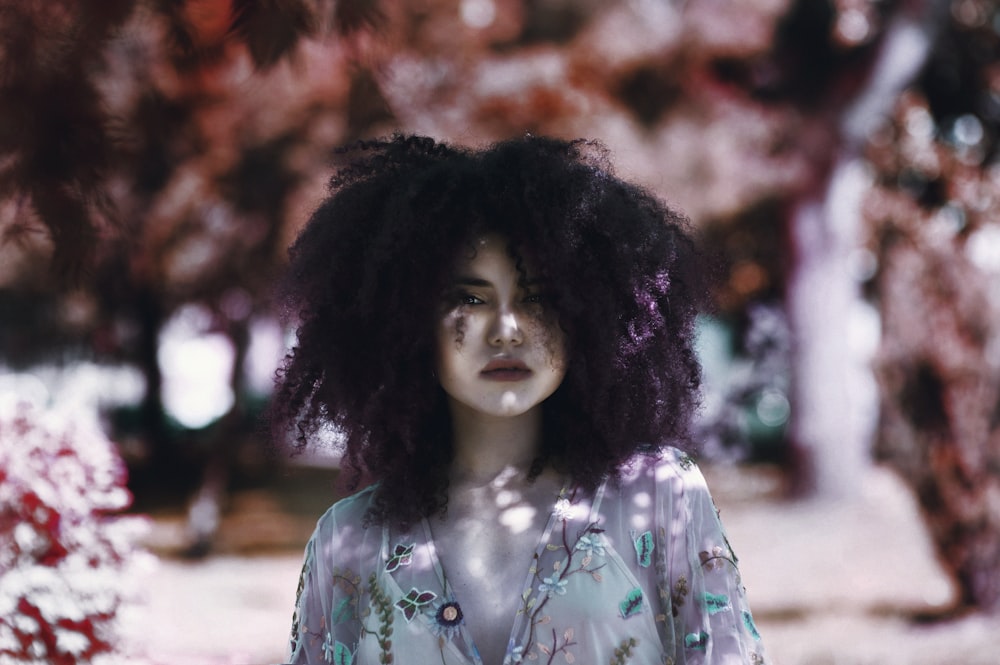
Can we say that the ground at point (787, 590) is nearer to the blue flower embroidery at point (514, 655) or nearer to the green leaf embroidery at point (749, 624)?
the blue flower embroidery at point (514, 655)

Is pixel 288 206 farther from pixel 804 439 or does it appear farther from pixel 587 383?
pixel 587 383

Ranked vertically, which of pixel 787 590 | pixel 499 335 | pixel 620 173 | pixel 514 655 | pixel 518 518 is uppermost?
pixel 620 173

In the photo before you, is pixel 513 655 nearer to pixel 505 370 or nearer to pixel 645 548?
pixel 645 548

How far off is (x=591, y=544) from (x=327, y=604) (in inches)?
21.9

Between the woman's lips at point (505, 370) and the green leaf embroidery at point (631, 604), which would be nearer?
the green leaf embroidery at point (631, 604)

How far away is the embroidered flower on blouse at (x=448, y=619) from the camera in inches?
80.3

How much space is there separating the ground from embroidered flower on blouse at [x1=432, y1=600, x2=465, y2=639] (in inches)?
94.7

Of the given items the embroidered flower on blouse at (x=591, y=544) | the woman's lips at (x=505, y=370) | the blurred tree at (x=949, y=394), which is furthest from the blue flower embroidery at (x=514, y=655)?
the blurred tree at (x=949, y=394)

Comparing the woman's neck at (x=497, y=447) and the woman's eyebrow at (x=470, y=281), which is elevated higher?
the woman's eyebrow at (x=470, y=281)

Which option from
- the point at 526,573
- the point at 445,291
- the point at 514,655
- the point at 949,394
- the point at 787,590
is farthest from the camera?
the point at 787,590

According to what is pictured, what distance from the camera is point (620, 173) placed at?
127 inches

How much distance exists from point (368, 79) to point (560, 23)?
37.5 ft

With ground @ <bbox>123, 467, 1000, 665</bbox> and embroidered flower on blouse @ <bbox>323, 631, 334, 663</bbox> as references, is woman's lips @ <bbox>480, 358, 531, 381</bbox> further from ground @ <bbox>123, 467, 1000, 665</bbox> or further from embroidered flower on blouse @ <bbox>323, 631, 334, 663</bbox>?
ground @ <bbox>123, 467, 1000, 665</bbox>

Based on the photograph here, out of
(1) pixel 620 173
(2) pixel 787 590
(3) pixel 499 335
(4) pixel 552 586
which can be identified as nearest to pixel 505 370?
(3) pixel 499 335
